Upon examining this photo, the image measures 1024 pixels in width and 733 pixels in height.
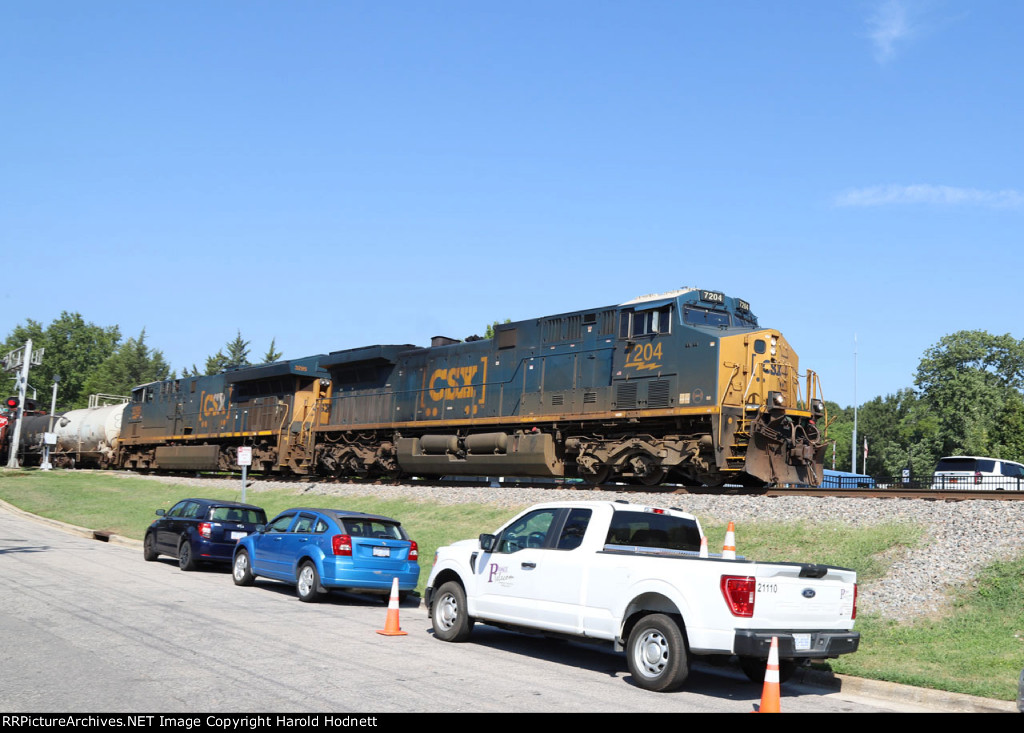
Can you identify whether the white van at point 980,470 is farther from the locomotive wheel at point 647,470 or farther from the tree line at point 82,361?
the tree line at point 82,361

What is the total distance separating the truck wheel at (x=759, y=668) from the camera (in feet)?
28.2

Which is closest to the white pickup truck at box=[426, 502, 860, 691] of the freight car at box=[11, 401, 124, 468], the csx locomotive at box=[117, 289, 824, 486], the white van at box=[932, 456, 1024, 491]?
the csx locomotive at box=[117, 289, 824, 486]

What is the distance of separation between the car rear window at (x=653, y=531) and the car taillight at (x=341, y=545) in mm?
5538

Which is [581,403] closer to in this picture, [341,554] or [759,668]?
[341,554]

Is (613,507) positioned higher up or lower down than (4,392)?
lower down

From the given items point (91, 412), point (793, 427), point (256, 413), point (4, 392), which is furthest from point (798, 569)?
point (4, 392)

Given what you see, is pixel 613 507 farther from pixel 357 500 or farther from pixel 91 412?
pixel 91 412

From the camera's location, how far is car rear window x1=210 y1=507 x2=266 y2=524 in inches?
676

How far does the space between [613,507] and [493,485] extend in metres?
13.9

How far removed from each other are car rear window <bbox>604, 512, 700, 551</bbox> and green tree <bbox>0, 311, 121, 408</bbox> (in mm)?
128657

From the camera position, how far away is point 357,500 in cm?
2455

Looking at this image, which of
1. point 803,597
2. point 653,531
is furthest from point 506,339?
point 803,597

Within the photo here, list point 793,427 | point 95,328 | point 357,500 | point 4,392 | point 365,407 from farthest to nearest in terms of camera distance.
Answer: point 95,328, point 4,392, point 365,407, point 357,500, point 793,427

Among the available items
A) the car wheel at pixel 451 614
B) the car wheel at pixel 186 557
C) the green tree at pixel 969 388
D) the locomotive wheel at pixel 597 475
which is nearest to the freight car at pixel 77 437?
the car wheel at pixel 186 557
